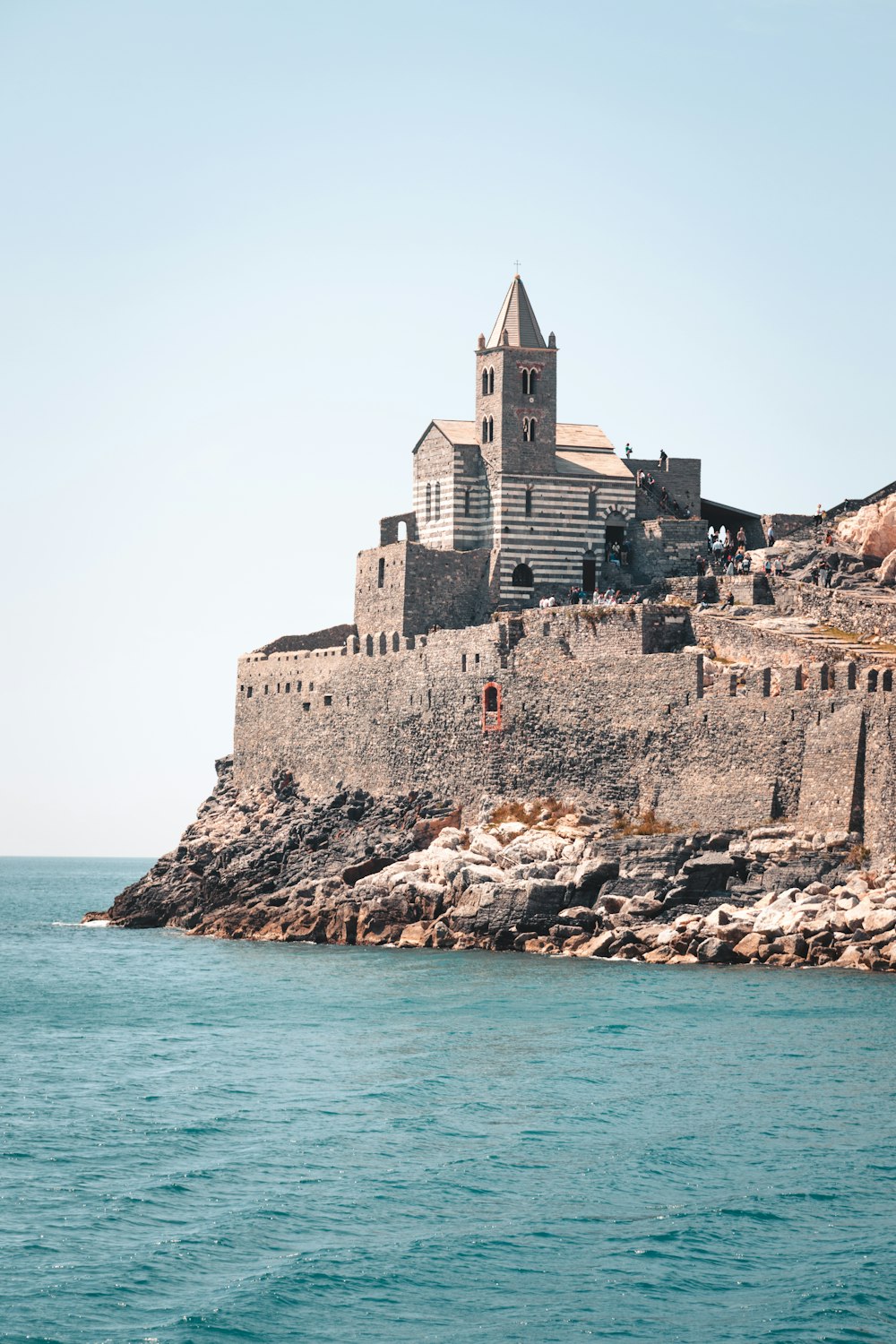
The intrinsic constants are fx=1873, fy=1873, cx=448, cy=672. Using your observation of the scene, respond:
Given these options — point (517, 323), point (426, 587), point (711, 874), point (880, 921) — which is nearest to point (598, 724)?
point (711, 874)

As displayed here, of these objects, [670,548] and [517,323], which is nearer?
[670,548]

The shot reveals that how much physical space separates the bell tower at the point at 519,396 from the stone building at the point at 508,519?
39mm

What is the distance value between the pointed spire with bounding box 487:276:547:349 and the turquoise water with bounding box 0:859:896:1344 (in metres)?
25.3

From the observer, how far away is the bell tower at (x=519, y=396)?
59.9 meters

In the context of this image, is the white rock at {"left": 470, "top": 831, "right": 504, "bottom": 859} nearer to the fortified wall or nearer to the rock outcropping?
the rock outcropping

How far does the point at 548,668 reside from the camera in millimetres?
52281

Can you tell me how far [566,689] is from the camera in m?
51.6

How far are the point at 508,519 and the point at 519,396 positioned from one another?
4.11 m

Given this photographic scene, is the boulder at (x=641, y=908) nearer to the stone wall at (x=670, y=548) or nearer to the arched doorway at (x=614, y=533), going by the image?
the stone wall at (x=670, y=548)

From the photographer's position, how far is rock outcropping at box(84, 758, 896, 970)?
41.1 meters

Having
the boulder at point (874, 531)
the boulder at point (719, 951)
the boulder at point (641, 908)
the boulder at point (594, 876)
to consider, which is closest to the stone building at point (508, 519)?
the boulder at point (874, 531)

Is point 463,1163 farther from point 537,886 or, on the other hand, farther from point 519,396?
point 519,396

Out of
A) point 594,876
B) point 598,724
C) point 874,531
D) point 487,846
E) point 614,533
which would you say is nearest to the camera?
point 594,876

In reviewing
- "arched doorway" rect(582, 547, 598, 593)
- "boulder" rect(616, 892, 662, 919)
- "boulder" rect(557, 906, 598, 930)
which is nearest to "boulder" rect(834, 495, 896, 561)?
"arched doorway" rect(582, 547, 598, 593)
